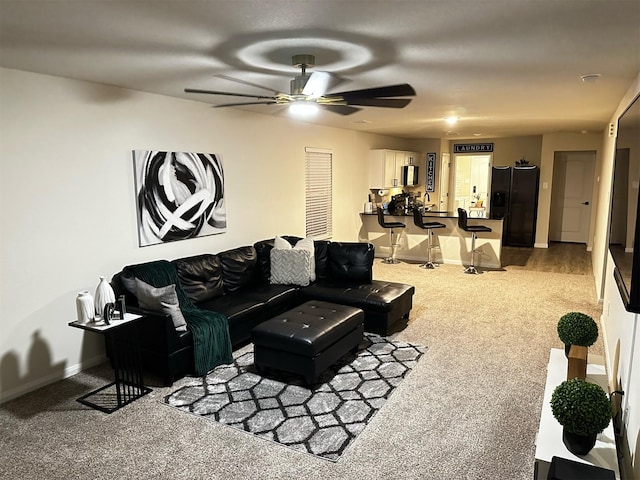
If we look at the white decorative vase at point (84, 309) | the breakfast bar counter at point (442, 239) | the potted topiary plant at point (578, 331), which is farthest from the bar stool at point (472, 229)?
the white decorative vase at point (84, 309)

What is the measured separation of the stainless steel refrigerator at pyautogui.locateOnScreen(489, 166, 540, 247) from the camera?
9445mm

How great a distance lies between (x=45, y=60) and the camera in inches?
120

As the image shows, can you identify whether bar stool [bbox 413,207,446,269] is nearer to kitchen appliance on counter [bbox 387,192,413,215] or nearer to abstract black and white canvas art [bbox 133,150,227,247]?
kitchen appliance on counter [bbox 387,192,413,215]

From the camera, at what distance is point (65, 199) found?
3.63 meters

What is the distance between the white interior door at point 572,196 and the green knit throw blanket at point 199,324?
8.62m

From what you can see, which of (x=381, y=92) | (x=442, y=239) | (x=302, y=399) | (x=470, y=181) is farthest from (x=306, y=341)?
(x=470, y=181)

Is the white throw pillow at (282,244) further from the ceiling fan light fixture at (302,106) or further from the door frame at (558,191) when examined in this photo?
the door frame at (558,191)

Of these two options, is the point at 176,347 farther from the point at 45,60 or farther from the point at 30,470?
the point at 45,60

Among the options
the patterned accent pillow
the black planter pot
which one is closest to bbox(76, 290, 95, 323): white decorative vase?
the patterned accent pillow

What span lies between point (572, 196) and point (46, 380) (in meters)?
10.3

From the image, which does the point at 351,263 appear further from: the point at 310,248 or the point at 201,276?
the point at 201,276

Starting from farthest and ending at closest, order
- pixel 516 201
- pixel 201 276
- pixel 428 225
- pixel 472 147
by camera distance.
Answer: pixel 472 147, pixel 516 201, pixel 428 225, pixel 201 276

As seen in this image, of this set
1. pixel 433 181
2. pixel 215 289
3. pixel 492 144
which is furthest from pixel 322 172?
pixel 492 144

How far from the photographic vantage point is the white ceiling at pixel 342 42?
2.11 metres
